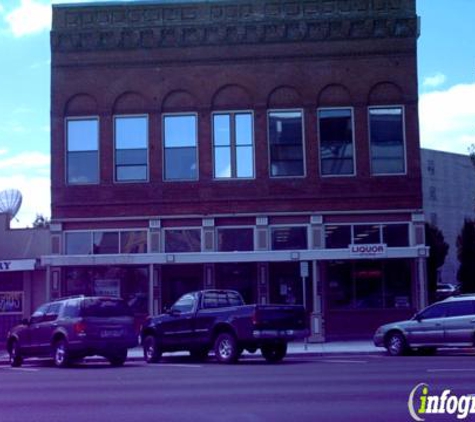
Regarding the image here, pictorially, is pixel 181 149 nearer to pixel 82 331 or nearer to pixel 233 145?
pixel 233 145

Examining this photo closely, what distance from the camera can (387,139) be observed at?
1276 inches

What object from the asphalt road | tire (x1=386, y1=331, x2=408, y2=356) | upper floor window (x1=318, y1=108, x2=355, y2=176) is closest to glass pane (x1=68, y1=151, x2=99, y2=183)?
upper floor window (x1=318, y1=108, x2=355, y2=176)

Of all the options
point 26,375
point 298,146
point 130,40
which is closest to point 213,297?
point 26,375

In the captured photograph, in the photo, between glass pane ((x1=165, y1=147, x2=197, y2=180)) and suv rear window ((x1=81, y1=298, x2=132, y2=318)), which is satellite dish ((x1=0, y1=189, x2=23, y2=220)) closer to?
glass pane ((x1=165, y1=147, x2=197, y2=180))

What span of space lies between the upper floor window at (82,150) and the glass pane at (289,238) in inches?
284

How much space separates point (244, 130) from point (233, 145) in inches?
27.5

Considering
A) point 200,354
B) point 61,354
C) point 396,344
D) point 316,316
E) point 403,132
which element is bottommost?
point 200,354

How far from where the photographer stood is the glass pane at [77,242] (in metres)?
32.8

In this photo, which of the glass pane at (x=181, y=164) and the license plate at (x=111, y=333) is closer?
the license plate at (x=111, y=333)

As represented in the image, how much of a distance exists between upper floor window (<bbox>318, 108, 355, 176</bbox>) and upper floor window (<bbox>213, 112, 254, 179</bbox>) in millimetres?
2604

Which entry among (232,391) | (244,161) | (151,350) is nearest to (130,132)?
(244,161)

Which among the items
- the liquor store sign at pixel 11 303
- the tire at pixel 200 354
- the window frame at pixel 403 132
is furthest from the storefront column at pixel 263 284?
the liquor store sign at pixel 11 303

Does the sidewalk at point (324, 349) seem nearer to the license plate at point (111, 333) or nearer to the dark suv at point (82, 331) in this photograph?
the dark suv at point (82, 331)

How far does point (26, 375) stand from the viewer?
20.2m
